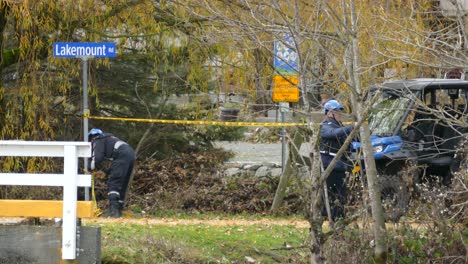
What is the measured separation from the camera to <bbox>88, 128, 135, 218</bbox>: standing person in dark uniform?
14461 mm

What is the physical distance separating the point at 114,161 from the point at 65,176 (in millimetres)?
5568

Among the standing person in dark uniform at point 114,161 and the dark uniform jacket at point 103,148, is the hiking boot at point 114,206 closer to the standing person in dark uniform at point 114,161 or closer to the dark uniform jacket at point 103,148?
the standing person in dark uniform at point 114,161

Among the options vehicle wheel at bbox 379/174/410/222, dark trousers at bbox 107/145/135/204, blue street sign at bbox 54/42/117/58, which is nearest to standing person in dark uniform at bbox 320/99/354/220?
vehicle wheel at bbox 379/174/410/222

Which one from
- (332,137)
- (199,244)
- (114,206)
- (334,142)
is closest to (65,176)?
(199,244)

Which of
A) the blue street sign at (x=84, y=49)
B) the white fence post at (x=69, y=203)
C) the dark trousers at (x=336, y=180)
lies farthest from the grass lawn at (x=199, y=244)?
the blue street sign at (x=84, y=49)

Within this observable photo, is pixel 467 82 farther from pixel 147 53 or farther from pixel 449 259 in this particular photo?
pixel 147 53

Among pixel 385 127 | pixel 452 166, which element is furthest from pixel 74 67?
pixel 452 166

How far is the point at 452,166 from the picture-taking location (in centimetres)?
1313

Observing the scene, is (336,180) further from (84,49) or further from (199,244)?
(84,49)

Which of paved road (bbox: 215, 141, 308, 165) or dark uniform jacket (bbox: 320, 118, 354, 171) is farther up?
dark uniform jacket (bbox: 320, 118, 354, 171)

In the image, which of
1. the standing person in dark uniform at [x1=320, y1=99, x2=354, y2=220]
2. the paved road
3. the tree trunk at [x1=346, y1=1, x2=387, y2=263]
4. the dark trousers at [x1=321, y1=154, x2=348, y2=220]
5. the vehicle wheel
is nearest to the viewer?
the tree trunk at [x1=346, y1=1, x2=387, y2=263]

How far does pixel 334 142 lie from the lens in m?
12.3

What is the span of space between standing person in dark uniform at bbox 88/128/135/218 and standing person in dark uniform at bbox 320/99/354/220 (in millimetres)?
3684

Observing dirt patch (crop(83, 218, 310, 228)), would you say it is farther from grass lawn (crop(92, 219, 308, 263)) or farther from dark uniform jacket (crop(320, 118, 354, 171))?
dark uniform jacket (crop(320, 118, 354, 171))
